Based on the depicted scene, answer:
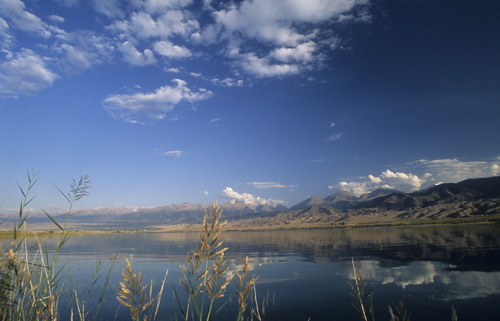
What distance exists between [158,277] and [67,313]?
35.7 ft

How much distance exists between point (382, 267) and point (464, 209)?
640ft

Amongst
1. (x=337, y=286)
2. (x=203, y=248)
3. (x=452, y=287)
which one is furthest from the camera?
(x=337, y=286)

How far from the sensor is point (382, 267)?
31.8 metres

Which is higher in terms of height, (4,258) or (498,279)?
(4,258)

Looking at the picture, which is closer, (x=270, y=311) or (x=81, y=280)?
(x=270, y=311)

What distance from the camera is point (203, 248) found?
2.72 metres

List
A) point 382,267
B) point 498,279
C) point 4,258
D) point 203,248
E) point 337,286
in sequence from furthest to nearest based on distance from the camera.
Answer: point 382,267 → point 337,286 → point 498,279 → point 4,258 → point 203,248

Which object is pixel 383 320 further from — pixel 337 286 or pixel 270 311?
pixel 337 286

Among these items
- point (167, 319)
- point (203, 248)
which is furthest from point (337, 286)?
point (203, 248)

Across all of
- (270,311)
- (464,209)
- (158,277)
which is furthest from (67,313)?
(464,209)

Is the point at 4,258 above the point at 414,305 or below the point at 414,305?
above

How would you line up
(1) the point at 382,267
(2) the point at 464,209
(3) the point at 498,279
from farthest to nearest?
(2) the point at 464,209 < (1) the point at 382,267 < (3) the point at 498,279

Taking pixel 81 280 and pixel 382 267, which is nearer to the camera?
pixel 81 280

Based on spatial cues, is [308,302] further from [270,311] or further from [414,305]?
[414,305]
